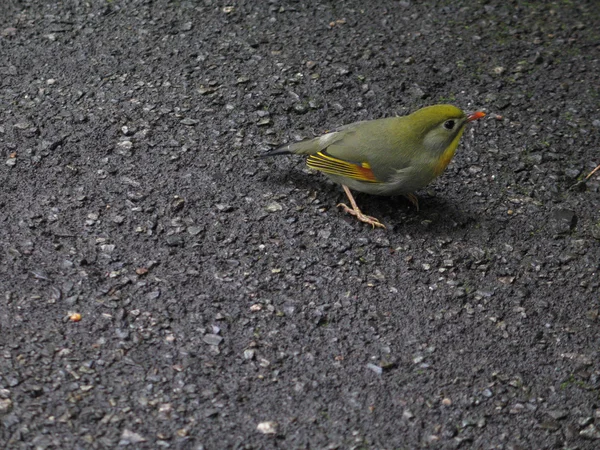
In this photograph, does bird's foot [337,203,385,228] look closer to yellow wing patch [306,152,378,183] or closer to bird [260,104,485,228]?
bird [260,104,485,228]

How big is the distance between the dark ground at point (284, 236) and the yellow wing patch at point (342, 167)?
0.77 feet

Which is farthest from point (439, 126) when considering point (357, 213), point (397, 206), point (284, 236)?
point (284, 236)

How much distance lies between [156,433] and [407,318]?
1.32 m

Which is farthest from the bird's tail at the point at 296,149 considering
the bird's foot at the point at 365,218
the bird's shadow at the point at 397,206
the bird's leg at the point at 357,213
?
the bird's foot at the point at 365,218

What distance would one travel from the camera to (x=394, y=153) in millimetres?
4383

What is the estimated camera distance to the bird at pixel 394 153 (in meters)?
4.38

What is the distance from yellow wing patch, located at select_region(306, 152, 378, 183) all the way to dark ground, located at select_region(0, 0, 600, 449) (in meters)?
0.24

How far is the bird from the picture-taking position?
438 centimetres

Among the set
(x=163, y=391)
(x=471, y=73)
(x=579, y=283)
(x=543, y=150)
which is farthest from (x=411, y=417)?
(x=471, y=73)

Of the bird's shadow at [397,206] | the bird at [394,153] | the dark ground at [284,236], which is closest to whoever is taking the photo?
the dark ground at [284,236]

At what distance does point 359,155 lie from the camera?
14.5 feet

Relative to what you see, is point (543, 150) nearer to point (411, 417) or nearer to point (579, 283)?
point (579, 283)

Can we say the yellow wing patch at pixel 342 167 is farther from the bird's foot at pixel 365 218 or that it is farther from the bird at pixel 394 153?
the bird's foot at pixel 365 218

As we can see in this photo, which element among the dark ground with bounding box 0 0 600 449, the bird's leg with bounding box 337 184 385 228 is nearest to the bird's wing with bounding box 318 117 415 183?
the bird's leg with bounding box 337 184 385 228
